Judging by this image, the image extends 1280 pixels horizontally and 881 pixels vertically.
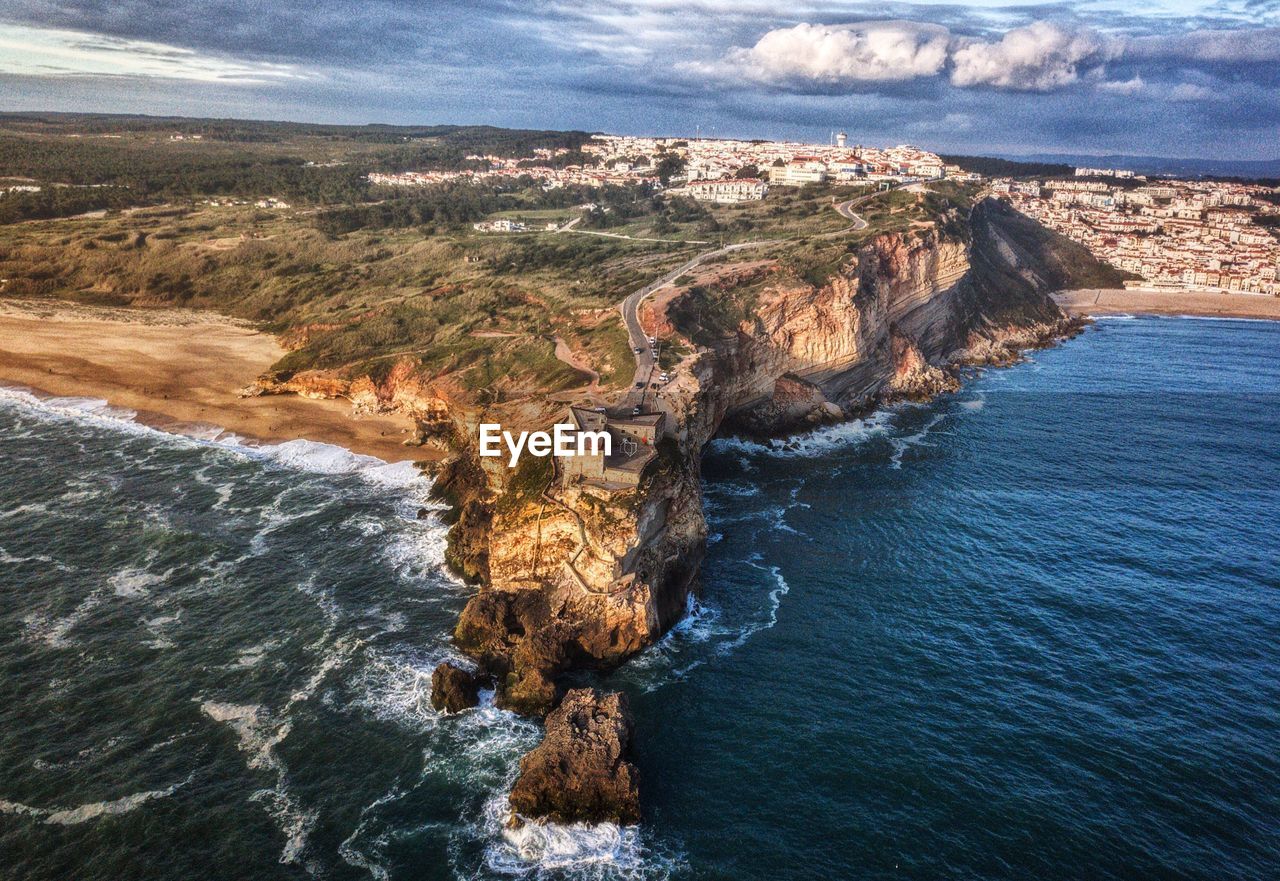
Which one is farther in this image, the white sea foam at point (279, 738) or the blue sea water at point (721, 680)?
the white sea foam at point (279, 738)

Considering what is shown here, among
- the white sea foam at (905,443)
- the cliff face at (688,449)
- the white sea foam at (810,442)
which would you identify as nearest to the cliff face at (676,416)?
the cliff face at (688,449)

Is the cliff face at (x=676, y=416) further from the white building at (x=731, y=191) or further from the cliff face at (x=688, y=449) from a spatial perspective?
the white building at (x=731, y=191)

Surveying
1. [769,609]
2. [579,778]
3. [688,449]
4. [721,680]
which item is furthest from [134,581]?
[769,609]

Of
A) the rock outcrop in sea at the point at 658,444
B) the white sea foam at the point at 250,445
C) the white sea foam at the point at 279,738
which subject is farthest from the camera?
the white sea foam at the point at 250,445

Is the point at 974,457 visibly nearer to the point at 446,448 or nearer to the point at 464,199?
the point at 446,448

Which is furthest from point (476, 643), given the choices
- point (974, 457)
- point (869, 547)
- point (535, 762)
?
point (974, 457)

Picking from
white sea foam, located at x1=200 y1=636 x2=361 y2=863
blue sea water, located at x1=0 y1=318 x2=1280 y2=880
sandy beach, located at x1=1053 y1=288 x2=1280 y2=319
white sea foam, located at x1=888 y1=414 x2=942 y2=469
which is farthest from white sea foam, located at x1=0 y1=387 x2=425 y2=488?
sandy beach, located at x1=1053 y1=288 x2=1280 y2=319

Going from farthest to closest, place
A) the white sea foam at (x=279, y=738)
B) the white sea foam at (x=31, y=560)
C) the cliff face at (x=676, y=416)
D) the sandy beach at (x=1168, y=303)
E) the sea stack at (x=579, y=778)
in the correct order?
1. the sandy beach at (x=1168, y=303)
2. the white sea foam at (x=31, y=560)
3. the cliff face at (x=676, y=416)
4. the sea stack at (x=579, y=778)
5. the white sea foam at (x=279, y=738)
